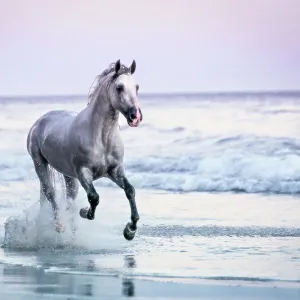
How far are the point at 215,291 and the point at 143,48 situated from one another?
12797mm

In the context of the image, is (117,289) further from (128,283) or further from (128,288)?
(128,283)

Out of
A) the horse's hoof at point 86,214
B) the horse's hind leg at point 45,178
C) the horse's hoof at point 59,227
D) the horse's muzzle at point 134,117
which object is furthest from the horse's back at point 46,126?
the horse's muzzle at point 134,117

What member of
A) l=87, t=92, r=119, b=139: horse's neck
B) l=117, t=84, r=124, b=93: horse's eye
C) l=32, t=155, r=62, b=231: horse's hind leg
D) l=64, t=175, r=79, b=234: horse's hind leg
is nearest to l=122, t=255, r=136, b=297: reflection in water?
l=87, t=92, r=119, b=139: horse's neck

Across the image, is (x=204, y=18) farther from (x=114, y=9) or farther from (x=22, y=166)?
(x=22, y=166)

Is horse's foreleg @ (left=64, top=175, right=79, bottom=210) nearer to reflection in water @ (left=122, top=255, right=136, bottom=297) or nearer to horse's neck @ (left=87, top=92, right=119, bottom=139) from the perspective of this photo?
horse's neck @ (left=87, top=92, right=119, bottom=139)

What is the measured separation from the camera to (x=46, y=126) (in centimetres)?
830

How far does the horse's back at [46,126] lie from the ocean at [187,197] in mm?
436

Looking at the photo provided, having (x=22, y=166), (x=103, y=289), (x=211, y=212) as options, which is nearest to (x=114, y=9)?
(x=22, y=166)

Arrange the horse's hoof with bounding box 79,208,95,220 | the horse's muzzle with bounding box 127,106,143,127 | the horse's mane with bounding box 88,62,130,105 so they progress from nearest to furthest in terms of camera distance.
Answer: the horse's muzzle with bounding box 127,106,143,127 → the horse's mane with bounding box 88,62,130,105 → the horse's hoof with bounding box 79,208,95,220

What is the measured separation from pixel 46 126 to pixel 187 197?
3.24 meters

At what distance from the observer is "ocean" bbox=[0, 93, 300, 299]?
7.14 meters

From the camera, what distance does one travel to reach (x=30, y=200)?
443 inches

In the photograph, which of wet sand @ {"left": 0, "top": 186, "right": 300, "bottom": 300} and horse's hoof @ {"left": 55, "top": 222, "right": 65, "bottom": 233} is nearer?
wet sand @ {"left": 0, "top": 186, "right": 300, "bottom": 300}

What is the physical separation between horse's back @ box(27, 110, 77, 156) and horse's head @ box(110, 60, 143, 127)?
30.0 inches
